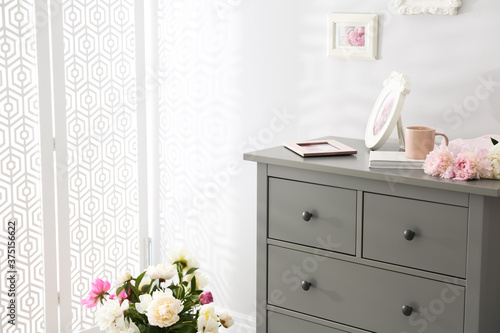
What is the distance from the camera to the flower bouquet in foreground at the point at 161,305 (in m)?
1.64

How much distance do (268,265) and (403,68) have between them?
840 millimetres

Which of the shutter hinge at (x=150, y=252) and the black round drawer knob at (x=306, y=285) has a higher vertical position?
the black round drawer knob at (x=306, y=285)

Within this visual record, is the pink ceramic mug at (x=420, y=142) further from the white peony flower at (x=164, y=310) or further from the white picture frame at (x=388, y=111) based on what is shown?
the white peony flower at (x=164, y=310)

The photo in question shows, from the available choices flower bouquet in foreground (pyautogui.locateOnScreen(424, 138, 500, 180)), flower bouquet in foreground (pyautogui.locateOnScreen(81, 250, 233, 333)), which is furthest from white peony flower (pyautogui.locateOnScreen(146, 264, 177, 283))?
flower bouquet in foreground (pyautogui.locateOnScreen(424, 138, 500, 180))

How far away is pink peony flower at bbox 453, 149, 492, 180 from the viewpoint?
74.7 inches

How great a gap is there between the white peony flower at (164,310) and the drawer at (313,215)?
0.66 meters

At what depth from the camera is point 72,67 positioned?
112 inches

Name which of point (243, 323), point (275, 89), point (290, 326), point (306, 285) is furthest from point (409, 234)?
point (243, 323)

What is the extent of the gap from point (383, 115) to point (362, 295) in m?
0.58

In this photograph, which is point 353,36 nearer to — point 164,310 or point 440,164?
point 440,164

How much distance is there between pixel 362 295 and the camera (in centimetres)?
214

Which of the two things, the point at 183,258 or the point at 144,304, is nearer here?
the point at 144,304

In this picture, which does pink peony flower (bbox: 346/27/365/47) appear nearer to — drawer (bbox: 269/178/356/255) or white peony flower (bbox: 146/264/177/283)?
drawer (bbox: 269/178/356/255)

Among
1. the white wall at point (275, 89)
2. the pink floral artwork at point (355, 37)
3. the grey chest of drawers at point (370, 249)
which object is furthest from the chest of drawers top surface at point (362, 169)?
the pink floral artwork at point (355, 37)
